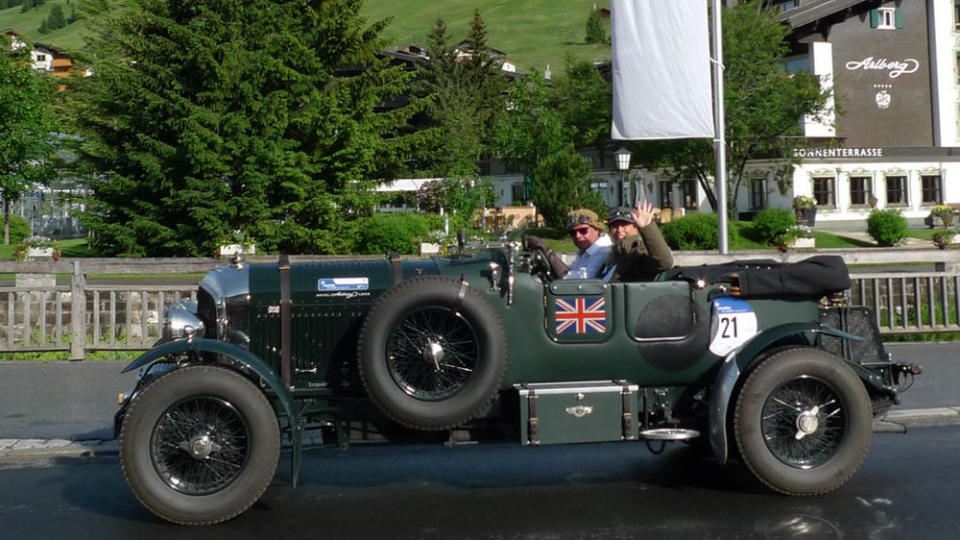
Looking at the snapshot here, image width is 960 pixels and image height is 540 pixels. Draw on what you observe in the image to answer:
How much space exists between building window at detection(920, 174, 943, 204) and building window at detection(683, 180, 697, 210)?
1238 centimetres

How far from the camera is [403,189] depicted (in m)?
51.8

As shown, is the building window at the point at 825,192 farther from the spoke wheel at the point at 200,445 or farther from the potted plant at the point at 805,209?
the spoke wheel at the point at 200,445

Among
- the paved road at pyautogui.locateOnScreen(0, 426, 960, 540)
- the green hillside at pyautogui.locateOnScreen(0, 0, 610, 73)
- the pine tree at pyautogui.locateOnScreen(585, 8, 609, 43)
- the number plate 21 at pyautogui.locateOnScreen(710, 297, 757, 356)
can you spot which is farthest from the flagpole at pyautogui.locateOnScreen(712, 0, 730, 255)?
the pine tree at pyautogui.locateOnScreen(585, 8, 609, 43)

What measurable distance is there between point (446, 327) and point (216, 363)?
55.7 inches

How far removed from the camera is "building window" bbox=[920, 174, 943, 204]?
190 ft

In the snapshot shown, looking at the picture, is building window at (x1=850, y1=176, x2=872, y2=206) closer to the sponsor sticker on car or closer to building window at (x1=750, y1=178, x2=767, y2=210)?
building window at (x1=750, y1=178, x2=767, y2=210)

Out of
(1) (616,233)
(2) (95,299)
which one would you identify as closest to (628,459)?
(1) (616,233)

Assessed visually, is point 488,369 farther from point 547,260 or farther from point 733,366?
point 733,366

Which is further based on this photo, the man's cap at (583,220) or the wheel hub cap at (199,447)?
the man's cap at (583,220)

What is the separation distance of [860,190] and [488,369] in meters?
54.6

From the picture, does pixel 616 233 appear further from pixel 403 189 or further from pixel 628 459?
pixel 403 189

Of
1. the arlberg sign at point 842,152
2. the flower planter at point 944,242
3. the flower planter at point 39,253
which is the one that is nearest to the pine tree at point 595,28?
the arlberg sign at point 842,152

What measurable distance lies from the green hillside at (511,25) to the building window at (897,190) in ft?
246

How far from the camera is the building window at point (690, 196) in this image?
58.9 metres
